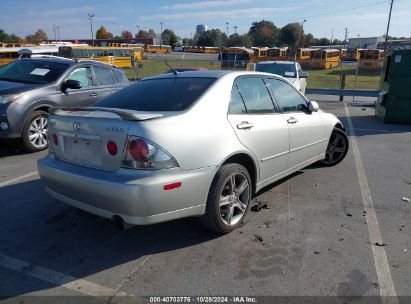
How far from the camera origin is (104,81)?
8.27 m

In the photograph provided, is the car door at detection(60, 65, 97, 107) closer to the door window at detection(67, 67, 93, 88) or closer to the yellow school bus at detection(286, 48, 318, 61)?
the door window at detection(67, 67, 93, 88)

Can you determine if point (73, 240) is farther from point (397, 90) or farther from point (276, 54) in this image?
point (276, 54)

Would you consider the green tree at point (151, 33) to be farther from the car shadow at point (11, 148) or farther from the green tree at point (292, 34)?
the car shadow at point (11, 148)

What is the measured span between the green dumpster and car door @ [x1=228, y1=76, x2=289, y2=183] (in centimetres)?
739

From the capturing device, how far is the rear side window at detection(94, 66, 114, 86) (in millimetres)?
8125

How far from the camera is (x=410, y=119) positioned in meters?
10.7

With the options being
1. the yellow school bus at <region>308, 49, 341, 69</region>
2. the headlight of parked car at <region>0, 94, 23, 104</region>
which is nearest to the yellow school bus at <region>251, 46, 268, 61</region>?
the yellow school bus at <region>308, 49, 341, 69</region>

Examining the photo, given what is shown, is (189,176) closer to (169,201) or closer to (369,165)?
(169,201)

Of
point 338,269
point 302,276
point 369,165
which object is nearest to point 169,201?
point 302,276

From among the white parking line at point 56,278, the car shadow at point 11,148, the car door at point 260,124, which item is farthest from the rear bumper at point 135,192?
the car shadow at point 11,148

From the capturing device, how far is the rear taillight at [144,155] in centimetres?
311

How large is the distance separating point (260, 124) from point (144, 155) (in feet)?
5.19

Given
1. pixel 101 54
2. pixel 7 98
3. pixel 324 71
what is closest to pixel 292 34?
pixel 324 71

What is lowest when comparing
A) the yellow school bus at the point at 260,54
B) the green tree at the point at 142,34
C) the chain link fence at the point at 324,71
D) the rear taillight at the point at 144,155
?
the chain link fence at the point at 324,71
